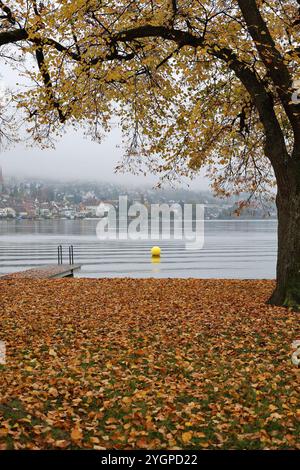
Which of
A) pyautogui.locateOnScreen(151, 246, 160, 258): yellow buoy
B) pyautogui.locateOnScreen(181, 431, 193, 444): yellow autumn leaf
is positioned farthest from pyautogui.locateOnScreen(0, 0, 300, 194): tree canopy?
pyautogui.locateOnScreen(151, 246, 160, 258): yellow buoy

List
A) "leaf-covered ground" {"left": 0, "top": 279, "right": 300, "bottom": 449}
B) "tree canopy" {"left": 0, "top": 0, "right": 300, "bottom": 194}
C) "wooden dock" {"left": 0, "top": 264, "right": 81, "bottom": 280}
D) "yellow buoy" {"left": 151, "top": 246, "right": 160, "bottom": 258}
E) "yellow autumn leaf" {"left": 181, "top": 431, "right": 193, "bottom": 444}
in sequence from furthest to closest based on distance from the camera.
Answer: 1. "yellow buoy" {"left": 151, "top": 246, "right": 160, "bottom": 258}
2. "wooden dock" {"left": 0, "top": 264, "right": 81, "bottom": 280}
3. "tree canopy" {"left": 0, "top": 0, "right": 300, "bottom": 194}
4. "leaf-covered ground" {"left": 0, "top": 279, "right": 300, "bottom": 449}
5. "yellow autumn leaf" {"left": 181, "top": 431, "right": 193, "bottom": 444}

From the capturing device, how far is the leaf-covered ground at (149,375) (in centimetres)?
607

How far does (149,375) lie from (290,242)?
6.81m

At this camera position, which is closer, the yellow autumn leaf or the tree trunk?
the yellow autumn leaf

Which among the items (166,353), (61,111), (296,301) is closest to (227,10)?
(61,111)

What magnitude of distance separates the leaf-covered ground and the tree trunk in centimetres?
63

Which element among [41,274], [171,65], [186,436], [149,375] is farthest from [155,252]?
[186,436]

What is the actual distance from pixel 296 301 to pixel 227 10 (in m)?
8.12

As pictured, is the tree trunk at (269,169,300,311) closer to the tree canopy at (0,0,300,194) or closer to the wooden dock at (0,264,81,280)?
the tree canopy at (0,0,300,194)

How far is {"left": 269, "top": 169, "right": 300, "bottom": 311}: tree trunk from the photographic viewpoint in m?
13.4

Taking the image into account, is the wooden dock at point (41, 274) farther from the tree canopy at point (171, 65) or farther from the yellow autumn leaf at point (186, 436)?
the yellow autumn leaf at point (186, 436)

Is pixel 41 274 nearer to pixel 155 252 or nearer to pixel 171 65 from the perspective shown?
pixel 171 65

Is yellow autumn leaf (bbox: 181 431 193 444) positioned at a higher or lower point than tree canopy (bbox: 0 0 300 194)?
lower

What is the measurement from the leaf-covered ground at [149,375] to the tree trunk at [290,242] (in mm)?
628
